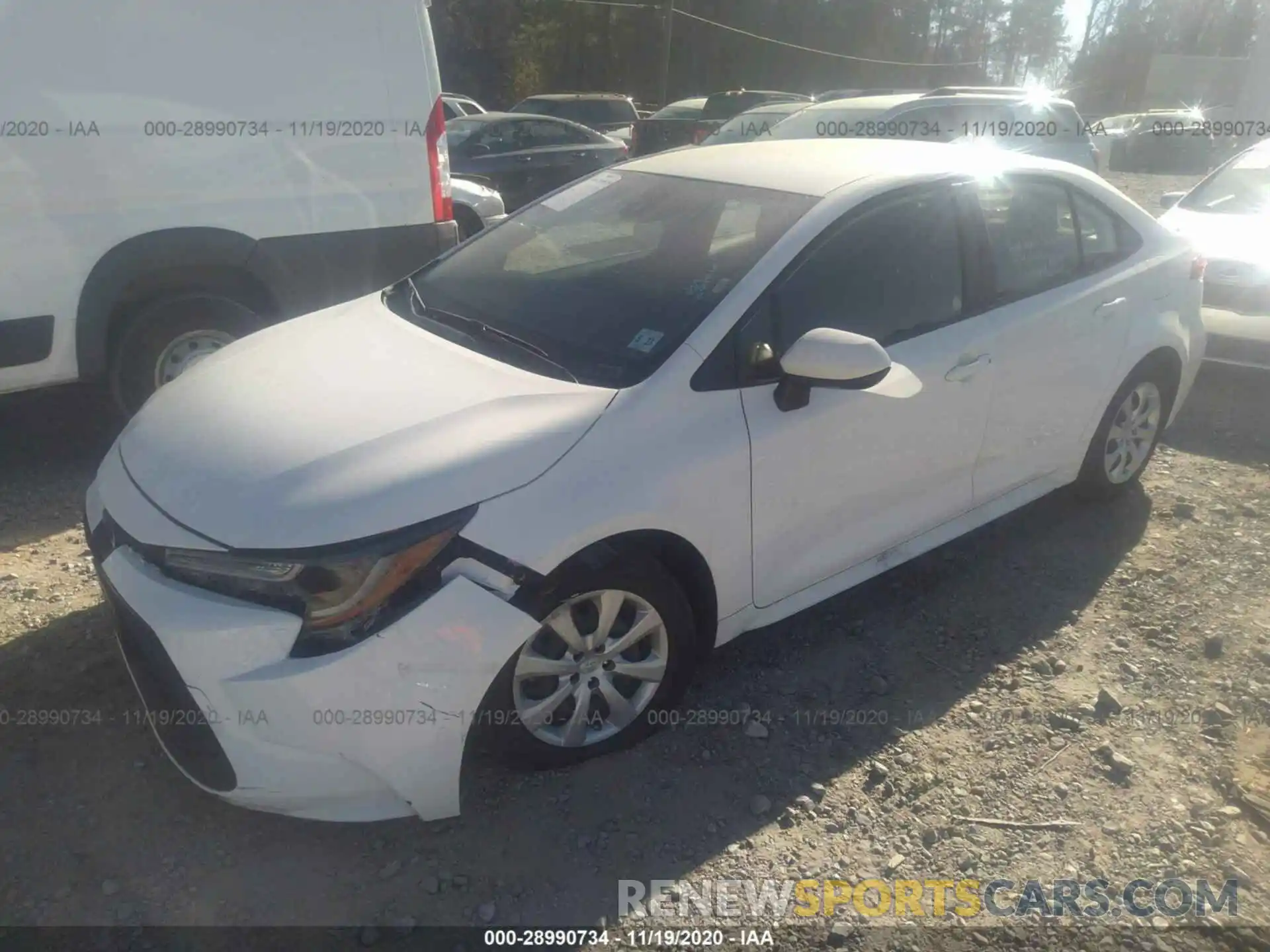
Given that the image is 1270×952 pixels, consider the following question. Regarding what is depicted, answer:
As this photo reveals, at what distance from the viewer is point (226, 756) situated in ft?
7.59

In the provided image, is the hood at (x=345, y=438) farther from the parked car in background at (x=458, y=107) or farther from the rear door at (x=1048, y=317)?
the parked car in background at (x=458, y=107)

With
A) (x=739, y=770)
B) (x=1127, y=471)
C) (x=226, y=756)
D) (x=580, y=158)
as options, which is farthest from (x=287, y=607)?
(x=580, y=158)

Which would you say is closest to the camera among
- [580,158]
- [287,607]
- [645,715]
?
[287,607]

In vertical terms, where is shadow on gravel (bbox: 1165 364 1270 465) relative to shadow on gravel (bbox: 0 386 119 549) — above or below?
below

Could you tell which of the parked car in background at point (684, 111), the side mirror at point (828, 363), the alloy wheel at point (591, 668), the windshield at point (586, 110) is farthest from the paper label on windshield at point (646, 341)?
the windshield at point (586, 110)

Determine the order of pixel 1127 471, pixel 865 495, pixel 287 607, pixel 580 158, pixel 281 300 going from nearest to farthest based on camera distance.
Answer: pixel 287 607
pixel 865 495
pixel 1127 471
pixel 281 300
pixel 580 158

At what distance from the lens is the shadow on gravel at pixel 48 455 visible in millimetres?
4227

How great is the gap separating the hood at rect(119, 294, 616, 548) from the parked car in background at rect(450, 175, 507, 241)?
582cm

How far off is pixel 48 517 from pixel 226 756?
2.54 m

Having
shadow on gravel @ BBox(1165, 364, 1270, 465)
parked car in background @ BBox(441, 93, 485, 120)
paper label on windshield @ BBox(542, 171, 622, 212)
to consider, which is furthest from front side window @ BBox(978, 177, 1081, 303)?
parked car in background @ BBox(441, 93, 485, 120)

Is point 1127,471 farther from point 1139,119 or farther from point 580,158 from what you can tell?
point 1139,119

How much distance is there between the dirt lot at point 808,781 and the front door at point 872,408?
1.45 feet

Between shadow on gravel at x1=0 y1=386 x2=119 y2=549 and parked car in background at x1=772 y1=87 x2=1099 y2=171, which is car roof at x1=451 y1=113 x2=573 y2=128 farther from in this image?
shadow on gravel at x1=0 y1=386 x2=119 y2=549

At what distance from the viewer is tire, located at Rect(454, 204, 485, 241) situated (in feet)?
28.2
